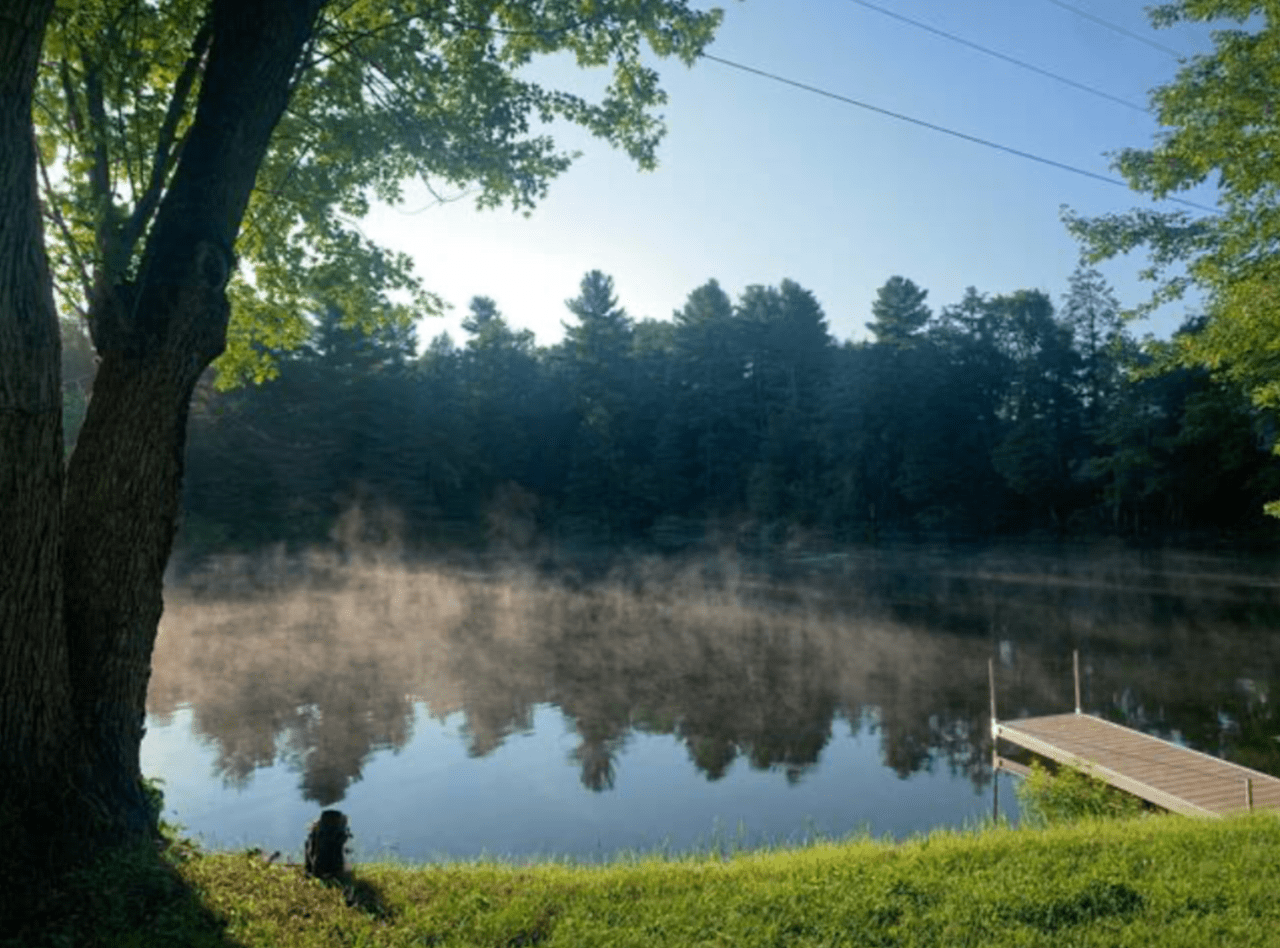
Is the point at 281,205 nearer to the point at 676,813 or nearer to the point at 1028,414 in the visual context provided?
the point at 676,813

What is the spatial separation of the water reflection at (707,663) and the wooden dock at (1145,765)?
0.97 meters

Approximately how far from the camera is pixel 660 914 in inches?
184

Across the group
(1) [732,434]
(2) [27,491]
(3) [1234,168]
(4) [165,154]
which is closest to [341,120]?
(4) [165,154]

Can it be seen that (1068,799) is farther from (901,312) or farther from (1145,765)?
(901,312)

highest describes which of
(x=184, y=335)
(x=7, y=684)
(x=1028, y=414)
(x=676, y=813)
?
(x=1028, y=414)

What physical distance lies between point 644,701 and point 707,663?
144 inches

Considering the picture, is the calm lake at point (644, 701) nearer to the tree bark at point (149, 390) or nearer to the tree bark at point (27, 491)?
the tree bark at point (149, 390)

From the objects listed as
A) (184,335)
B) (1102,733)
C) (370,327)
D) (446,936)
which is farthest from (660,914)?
(1102,733)

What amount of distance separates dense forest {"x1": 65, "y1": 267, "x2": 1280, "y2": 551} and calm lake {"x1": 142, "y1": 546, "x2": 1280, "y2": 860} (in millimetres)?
15397

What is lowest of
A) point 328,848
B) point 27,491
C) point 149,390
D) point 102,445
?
point 328,848

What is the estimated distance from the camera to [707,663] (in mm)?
20531

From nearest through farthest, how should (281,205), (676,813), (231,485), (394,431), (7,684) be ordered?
1. (7,684)
2. (281,205)
3. (676,813)
4. (231,485)
5. (394,431)

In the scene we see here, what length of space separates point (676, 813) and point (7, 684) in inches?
357

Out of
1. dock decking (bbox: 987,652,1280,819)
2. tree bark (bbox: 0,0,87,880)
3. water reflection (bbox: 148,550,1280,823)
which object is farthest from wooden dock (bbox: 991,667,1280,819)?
tree bark (bbox: 0,0,87,880)
